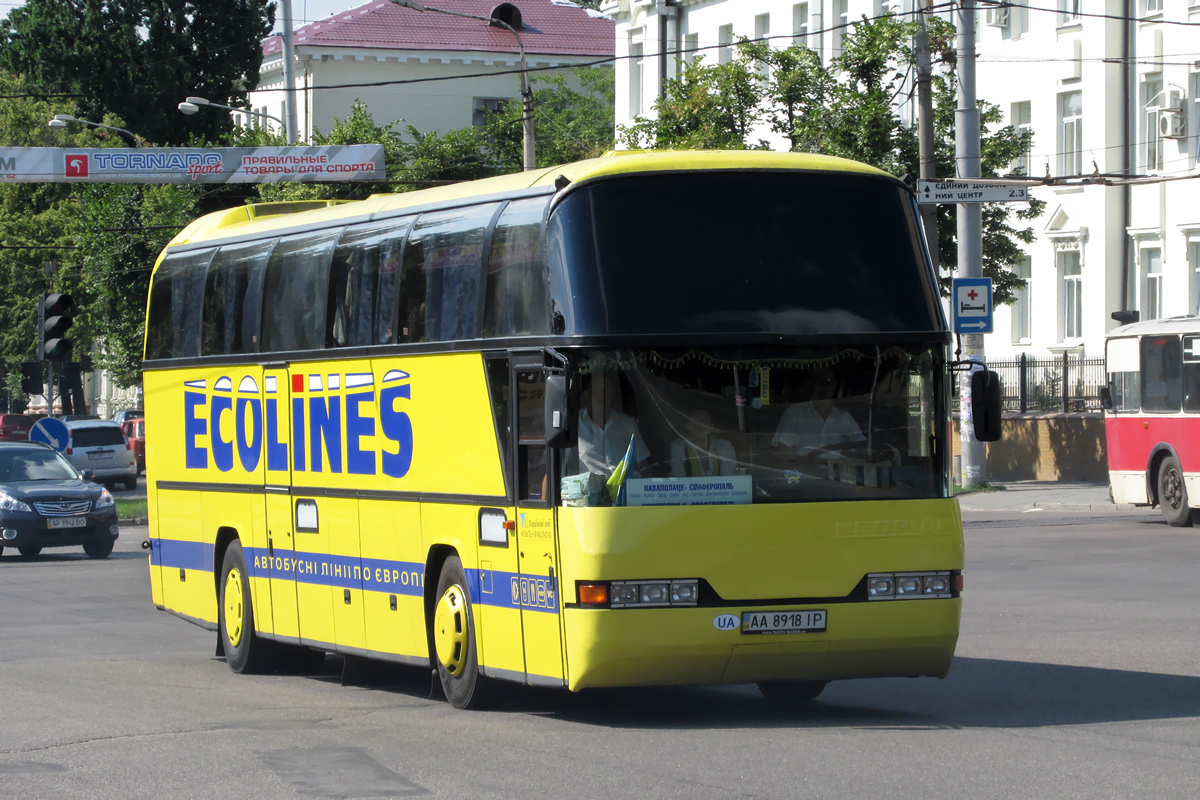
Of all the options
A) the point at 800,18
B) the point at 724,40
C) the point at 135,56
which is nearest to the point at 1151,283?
the point at 800,18

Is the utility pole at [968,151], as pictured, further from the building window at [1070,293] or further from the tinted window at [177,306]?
the tinted window at [177,306]

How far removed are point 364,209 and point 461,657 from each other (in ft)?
10.9

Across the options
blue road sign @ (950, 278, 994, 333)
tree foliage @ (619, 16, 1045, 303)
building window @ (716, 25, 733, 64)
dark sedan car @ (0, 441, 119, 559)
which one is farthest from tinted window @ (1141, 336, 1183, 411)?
building window @ (716, 25, 733, 64)

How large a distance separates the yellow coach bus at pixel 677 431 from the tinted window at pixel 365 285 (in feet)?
0.93

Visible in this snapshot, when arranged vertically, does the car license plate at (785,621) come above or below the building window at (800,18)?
below

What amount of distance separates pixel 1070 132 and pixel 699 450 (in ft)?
117

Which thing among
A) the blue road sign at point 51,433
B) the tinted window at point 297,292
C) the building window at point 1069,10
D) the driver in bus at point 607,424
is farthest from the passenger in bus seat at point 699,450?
the building window at point 1069,10

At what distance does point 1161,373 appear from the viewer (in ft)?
87.0

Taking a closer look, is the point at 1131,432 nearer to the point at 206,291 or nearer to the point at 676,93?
the point at 676,93

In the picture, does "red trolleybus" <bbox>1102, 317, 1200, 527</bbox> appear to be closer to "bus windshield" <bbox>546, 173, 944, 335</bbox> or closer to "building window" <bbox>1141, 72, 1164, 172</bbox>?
"building window" <bbox>1141, 72, 1164, 172</bbox>

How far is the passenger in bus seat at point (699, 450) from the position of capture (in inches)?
372

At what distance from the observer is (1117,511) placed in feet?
98.0

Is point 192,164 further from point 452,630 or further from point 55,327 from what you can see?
point 452,630

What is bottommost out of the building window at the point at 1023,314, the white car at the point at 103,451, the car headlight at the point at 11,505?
the white car at the point at 103,451
